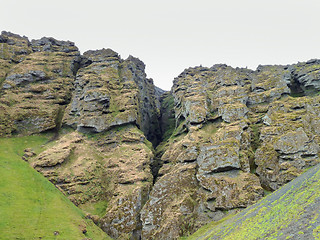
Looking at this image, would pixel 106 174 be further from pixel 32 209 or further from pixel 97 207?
pixel 32 209

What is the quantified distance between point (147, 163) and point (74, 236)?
4142 centimetres

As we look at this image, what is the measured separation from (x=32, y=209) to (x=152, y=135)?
9767 centimetres

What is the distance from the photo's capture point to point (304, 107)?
8631cm

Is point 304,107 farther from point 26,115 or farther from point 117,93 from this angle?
point 26,115

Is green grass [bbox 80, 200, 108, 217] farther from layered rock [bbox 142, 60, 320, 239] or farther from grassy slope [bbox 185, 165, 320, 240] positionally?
grassy slope [bbox 185, 165, 320, 240]

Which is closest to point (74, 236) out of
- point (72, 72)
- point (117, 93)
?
point (117, 93)

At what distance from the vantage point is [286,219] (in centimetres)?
3309

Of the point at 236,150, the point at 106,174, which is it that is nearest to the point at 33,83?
the point at 106,174

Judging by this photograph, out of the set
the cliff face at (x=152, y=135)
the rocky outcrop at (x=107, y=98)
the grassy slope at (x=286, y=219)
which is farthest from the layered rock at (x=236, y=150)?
the rocky outcrop at (x=107, y=98)

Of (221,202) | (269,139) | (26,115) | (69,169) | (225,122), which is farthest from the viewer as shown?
(26,115)

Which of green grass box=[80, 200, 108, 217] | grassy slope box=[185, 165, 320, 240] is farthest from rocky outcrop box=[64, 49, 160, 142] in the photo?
grassy slope box=[185, 165, 320, 240]

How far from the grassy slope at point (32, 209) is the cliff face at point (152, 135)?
6817 mm

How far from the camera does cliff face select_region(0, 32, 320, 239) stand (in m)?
67.8

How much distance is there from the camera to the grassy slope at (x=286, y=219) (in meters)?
28.7
